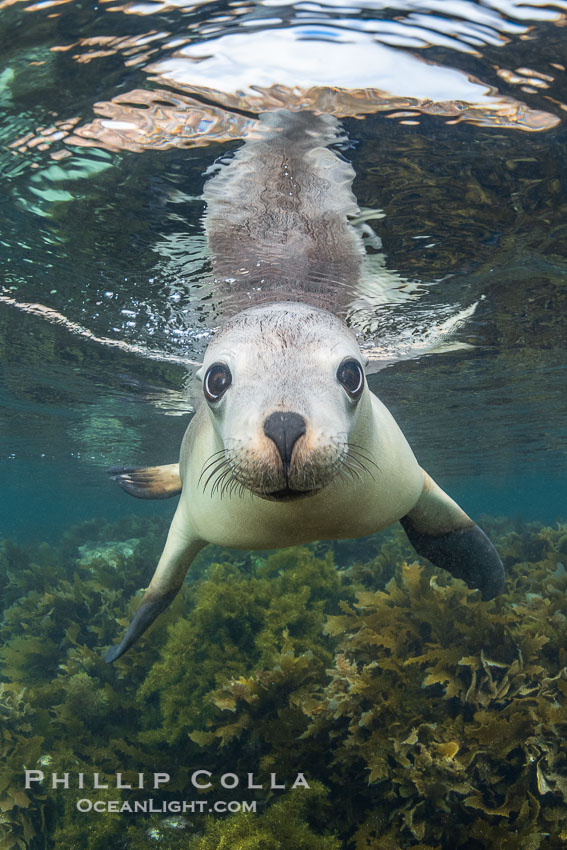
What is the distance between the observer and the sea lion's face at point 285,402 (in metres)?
1.91

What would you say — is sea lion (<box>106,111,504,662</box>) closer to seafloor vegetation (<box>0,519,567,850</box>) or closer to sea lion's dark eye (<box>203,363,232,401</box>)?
sea lion's dark eye (<box>203,363,232,401</box>)

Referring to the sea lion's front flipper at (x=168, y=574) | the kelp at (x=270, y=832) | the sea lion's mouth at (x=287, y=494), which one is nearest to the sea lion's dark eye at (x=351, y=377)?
the sea lion's mouth at (x=287, y=494)

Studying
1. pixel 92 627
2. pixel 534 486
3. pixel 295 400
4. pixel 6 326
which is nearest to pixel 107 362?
pixel 6 326

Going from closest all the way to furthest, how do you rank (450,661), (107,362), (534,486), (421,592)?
(450,661) → (421,592) → (107,362) → (534,486)

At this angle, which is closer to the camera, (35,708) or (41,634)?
(35,708)

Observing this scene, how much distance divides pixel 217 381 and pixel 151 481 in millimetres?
2868

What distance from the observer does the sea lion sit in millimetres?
2041

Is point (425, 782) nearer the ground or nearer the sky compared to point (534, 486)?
nearer the sky

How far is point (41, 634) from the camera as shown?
346 inches

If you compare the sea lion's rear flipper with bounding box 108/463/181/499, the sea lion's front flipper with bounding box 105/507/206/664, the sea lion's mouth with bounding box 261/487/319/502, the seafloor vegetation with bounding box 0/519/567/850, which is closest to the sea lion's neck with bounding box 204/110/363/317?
the sea lion's rear flipper with bounding box 108/463/181/499

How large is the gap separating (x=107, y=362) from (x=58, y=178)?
5.60m

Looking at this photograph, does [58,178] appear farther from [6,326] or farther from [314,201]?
[6,326]

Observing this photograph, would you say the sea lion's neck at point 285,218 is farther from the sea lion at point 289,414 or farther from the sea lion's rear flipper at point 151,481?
the sea lion's rear flipper at point 151,481

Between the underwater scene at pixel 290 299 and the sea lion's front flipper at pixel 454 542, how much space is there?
0.04 meters
